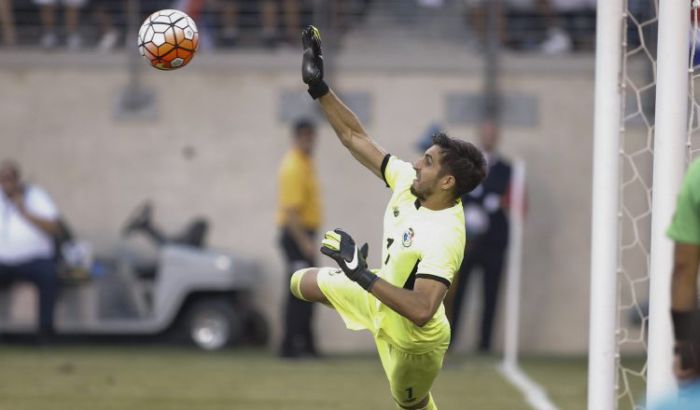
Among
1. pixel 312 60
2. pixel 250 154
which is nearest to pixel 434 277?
pixel 312 60

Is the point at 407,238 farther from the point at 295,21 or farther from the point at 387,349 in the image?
the point at 295,21

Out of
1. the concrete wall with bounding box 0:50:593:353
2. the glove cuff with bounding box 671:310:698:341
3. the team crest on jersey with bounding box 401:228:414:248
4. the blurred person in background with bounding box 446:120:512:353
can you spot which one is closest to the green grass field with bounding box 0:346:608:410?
the blurred person in background with bounding box 446:120:512:353

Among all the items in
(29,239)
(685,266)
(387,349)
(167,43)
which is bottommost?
(29,239)

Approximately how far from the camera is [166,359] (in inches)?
462

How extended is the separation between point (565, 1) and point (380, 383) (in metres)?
5.37

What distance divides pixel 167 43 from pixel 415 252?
6.07ft

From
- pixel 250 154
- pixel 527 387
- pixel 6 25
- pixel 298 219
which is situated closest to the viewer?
pixel 527 387

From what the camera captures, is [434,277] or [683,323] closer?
[683,323]

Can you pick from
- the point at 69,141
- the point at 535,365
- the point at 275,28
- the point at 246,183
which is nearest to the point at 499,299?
the point at 535,365

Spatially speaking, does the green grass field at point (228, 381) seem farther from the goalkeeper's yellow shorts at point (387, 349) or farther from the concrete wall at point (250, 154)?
the goalkeeper's yellow shorts at point (387, 349)

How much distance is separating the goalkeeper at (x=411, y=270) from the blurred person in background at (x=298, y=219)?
4929mm

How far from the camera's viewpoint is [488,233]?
12641 mm

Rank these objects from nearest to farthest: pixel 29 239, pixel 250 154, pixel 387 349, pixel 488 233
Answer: pixel 387 349, pixel 29 239, pixel 488 233, pixel 250 154

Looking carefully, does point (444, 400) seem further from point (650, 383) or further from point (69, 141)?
point (69, 141)
